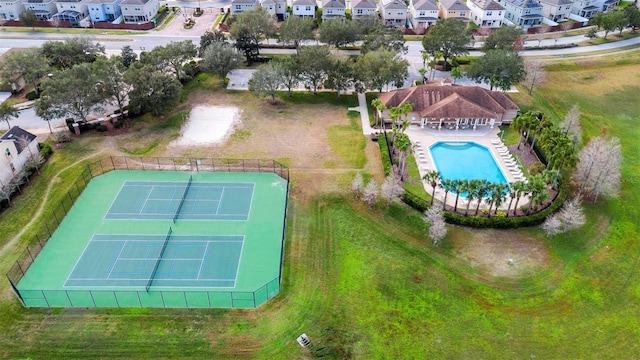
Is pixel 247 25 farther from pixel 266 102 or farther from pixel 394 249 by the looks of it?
pixel 394 249

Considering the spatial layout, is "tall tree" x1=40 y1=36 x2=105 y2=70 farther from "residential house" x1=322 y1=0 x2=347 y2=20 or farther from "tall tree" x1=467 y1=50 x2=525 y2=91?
"tall tree" x1=467 y1=50 x2=525 y2=91

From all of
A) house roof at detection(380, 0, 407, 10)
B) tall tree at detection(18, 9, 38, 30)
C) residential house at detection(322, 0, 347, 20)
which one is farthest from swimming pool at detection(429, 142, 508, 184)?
tall tree at detection(18, 9, 38, 30)

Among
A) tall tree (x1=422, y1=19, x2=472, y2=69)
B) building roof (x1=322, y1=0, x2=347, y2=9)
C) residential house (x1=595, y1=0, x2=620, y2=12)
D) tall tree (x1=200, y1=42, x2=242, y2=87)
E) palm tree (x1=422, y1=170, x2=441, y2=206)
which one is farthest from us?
residential house (x1=595, y1=0, x2=620, y2=12)

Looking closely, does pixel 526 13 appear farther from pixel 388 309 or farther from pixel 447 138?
pixel 388 309

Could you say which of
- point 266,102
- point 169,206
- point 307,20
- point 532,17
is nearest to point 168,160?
point 169,206

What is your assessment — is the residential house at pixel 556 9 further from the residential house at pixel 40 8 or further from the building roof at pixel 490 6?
the residential house at pixel 40 8
